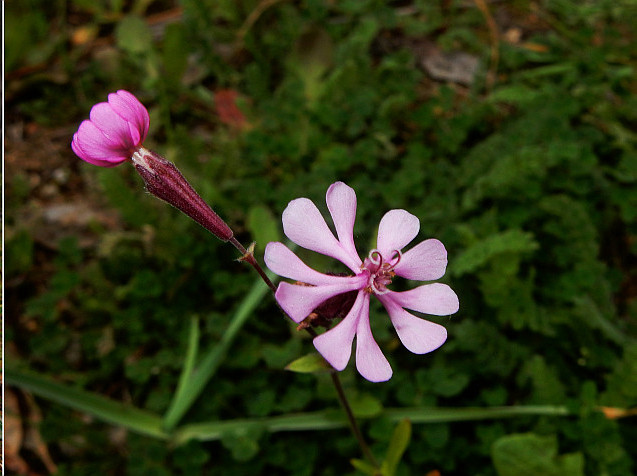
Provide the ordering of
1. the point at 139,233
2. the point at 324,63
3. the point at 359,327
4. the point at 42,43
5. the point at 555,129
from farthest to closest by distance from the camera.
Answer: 1. the point at 42,43
2. the point at 324,63
3. the point at 139,233
4. the point at 555,129
5. the point at 359,327

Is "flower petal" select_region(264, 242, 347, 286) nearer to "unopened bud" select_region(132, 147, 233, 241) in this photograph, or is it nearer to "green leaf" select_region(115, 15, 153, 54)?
"unopened bud" select_region(132, 147, 233, 241)

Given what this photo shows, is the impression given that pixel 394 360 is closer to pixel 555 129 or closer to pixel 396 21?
pixel 555 129

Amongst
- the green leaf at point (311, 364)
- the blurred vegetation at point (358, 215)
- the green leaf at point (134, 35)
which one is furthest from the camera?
the green leaf at point (134, 35)

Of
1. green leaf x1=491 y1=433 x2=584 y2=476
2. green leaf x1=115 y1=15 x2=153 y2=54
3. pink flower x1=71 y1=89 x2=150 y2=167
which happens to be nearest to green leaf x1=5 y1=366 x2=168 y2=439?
green leaf x1=491 y1=433 x2=584 y2=476

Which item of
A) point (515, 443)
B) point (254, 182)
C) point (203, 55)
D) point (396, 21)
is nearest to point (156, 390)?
point (254, 182)

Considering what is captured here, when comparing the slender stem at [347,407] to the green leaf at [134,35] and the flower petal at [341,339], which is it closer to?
the flower petal at [341,339]

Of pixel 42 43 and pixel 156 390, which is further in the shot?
pixel 42 43

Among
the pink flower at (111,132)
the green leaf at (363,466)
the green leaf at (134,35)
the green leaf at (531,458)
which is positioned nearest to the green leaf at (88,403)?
the green leaf at (363,466)
